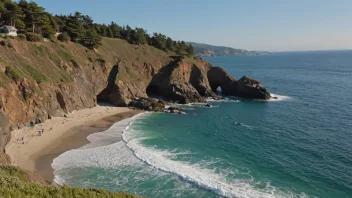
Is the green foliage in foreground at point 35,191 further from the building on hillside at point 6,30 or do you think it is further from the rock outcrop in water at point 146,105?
the building on hillside at point 6,30

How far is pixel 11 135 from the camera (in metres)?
39.2

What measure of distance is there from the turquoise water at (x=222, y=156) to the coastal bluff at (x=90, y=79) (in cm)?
1030

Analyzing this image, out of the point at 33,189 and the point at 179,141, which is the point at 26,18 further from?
the point at 33,189

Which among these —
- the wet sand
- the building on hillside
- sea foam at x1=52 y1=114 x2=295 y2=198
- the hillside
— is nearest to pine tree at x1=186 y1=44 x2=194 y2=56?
the hillside

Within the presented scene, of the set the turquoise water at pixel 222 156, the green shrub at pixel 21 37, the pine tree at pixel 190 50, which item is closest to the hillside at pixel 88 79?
the green shrub at pixel 21 37

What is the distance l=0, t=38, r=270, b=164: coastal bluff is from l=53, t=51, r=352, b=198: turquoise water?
33.8 ft

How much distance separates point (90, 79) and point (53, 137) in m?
22.7

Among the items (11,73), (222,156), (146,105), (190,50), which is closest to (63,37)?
(11,73)

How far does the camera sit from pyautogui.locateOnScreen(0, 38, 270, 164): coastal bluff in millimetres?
43812

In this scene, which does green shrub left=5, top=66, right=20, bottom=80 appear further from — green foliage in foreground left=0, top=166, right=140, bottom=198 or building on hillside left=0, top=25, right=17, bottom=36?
green foliage in foreground left=0, top=166, right=140, bottom=198

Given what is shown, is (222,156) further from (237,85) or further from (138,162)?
(237,85)

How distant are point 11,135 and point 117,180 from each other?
716 inches

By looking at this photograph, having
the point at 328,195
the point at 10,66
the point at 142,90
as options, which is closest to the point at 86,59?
the point at 142,90

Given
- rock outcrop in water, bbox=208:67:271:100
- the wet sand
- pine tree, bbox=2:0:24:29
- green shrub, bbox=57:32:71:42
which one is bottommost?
the wet sand
